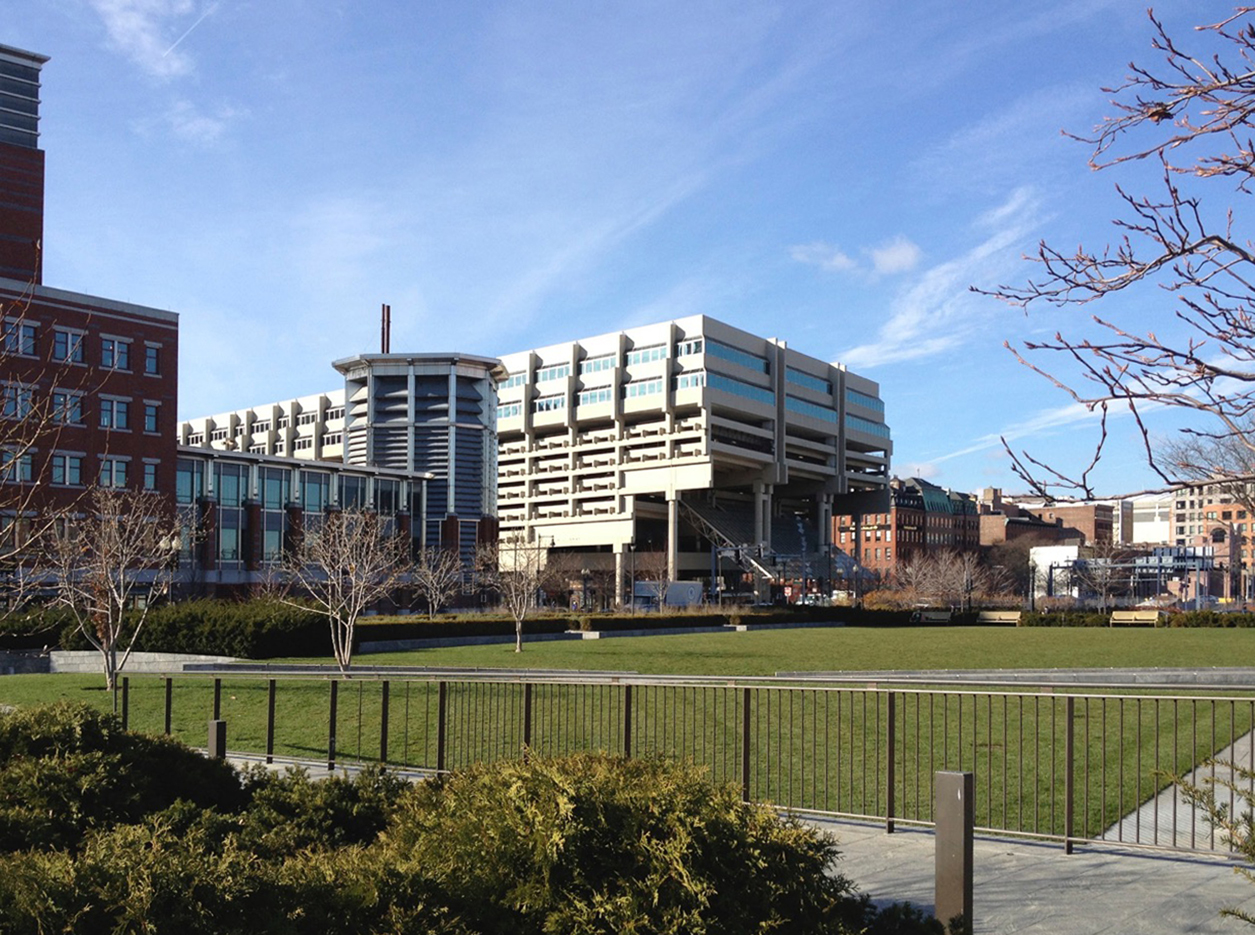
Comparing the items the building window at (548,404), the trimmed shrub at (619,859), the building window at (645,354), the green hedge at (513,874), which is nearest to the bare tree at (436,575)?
the building window at (645,354)

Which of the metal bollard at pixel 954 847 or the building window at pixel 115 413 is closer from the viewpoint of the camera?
the metal bollard at pixel 954 847

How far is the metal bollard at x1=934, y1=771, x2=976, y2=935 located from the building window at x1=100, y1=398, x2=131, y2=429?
182ft

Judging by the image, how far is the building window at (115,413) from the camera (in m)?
54.4

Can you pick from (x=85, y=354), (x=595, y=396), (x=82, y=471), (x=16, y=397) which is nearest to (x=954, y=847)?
(x=16, y=397)

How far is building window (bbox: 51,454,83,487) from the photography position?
5169 centimetres

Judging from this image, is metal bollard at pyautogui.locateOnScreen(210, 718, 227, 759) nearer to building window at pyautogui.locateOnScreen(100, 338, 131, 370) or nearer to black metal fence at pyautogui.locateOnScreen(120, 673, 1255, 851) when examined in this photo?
black metal fence at pyautogui.locateOnScreen(120, 673, 1255, 851)

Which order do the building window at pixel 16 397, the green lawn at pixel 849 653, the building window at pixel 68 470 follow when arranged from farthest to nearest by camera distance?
1. the building window at pixel 68 470
2. the green lawn at pixel 849 653
3. the building window at pixel 16 397

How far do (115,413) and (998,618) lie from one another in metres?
52.1

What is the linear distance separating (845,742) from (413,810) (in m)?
11.4

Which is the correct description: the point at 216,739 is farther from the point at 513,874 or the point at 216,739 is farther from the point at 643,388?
the point at 643,388

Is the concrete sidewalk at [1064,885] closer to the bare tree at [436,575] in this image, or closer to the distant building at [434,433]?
the bare tree at [436,575]

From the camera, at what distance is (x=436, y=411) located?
88.6 m

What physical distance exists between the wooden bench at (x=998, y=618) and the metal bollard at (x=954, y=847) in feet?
216

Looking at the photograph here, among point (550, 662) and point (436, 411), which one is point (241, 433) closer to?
point (436, 411)
